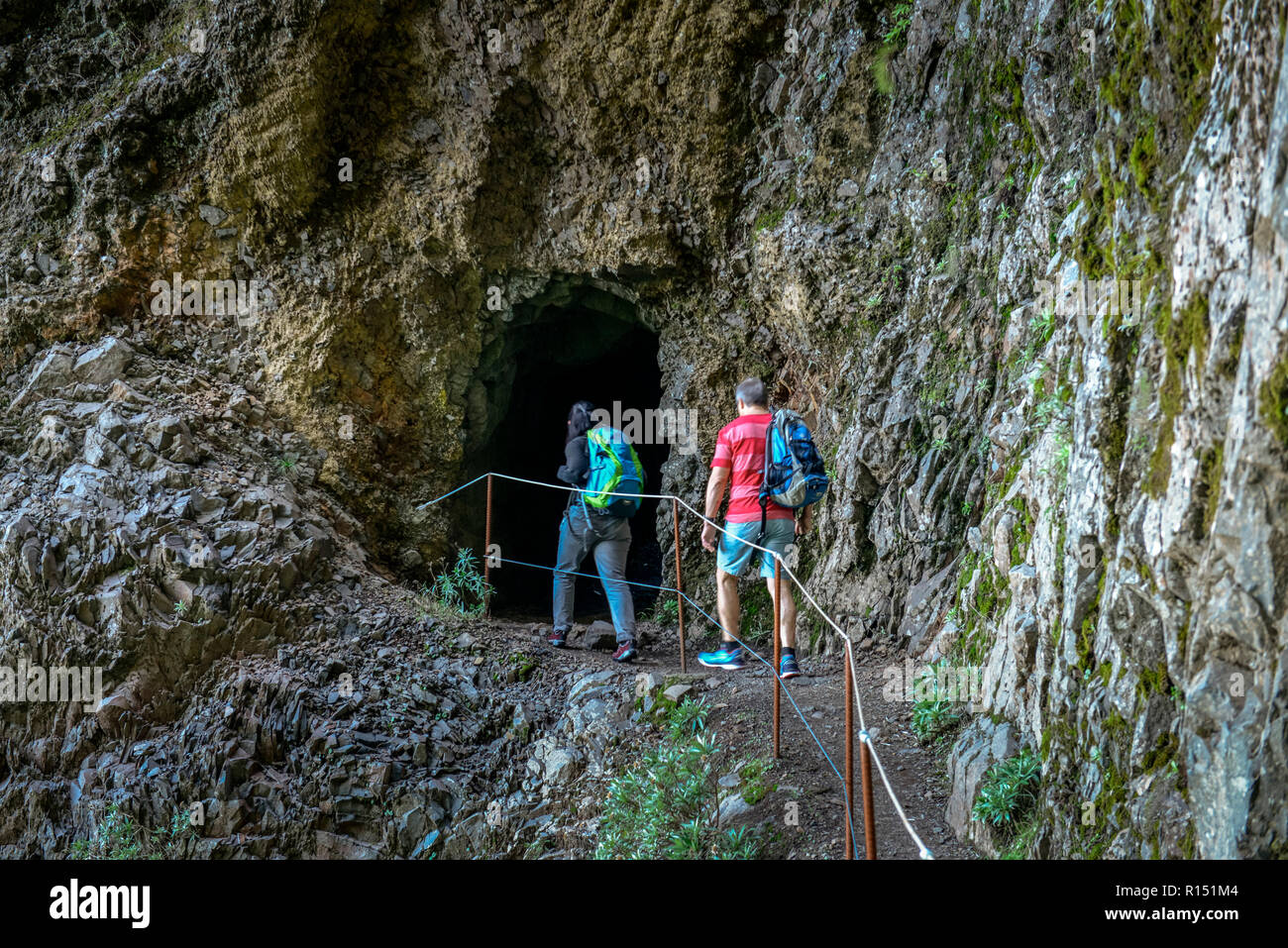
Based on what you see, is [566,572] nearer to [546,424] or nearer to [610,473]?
[610,473]

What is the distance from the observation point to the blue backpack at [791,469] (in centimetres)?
600

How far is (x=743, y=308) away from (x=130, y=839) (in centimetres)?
631

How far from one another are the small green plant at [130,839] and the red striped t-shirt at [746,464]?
162 inches

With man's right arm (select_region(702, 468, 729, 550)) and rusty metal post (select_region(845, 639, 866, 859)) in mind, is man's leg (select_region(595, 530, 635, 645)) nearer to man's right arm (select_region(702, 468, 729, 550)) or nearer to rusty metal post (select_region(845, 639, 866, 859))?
man's right arm (select_region(702, 468, 729, 550))

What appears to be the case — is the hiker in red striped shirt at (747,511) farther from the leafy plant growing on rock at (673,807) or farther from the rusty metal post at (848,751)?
the rusty metal post at (848,751)

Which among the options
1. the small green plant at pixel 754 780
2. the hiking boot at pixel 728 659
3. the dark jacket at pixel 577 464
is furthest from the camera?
the dark jacket at pixel 577 464

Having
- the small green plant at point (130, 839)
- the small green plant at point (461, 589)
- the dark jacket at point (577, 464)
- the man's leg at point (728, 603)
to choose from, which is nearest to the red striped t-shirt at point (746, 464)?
the man's leg at point (728, 603)

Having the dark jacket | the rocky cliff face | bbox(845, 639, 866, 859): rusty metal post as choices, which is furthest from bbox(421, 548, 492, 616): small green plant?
bbox(845, 639, 866, 859): rusty metal post

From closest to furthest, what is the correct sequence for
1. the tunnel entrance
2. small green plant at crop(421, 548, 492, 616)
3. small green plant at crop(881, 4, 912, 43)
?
small green plant at crop(881, 4, 912, 43)
small green plant at crop(421, 548, 492, 616)
the tunnel entrance

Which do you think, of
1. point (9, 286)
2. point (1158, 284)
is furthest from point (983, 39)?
point (9, 286)

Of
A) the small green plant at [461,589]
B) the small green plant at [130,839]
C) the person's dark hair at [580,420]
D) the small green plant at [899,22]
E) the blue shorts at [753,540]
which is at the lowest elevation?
the small green plant at [130,839]

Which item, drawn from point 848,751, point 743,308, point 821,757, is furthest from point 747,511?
point 743,308

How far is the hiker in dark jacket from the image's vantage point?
279 inches

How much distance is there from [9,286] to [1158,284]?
29.4ft
